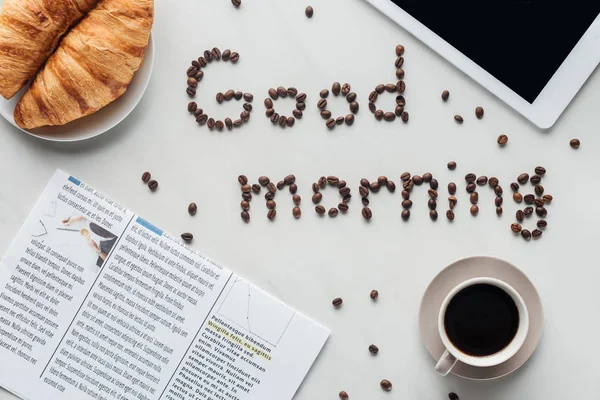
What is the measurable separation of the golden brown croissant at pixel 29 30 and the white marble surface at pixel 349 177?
0.17 m

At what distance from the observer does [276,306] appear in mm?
1239

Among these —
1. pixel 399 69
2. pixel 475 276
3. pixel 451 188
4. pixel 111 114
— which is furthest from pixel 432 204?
pixel 111 114

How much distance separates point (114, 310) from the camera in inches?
48.8

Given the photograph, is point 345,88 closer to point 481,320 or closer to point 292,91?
point 292,91

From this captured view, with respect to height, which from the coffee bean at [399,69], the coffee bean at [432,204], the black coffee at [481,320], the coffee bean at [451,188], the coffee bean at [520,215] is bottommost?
the black coffee at [481,320]

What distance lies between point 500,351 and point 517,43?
22.7 inches

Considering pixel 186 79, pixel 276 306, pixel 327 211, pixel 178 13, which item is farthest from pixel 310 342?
pixel 178 13

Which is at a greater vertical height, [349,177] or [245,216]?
[349,177]

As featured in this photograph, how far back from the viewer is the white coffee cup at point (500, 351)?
110 cm

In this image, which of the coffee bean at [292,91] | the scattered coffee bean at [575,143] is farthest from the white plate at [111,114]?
the scattered coffee bean at [575,143]

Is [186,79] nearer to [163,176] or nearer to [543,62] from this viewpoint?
[163,176]

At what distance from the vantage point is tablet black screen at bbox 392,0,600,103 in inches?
47.7

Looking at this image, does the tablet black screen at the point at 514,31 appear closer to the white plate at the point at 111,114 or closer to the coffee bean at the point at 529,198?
the coffee bean at the point at 529,198

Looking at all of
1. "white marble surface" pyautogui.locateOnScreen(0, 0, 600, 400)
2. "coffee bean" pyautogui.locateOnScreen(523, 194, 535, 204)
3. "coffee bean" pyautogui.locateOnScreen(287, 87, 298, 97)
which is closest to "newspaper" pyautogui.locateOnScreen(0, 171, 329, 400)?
"white marble surface" pyautogui.locateOnScreen(0, 0, 600, 400)
